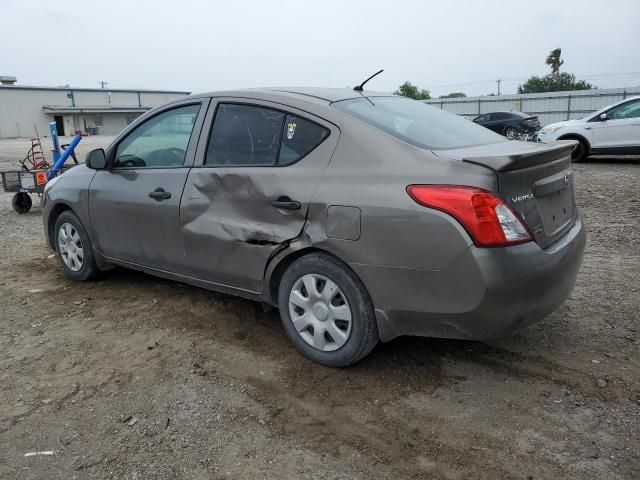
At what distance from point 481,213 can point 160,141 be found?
2615 mm

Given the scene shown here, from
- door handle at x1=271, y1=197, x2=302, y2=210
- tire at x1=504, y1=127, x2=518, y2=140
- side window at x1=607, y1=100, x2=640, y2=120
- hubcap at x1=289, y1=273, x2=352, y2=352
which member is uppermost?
side window at x1=607, y1=100, x2=640, y2=120

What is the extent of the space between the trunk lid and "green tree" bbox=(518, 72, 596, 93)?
64.0m

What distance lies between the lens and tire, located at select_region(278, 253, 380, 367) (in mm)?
3131

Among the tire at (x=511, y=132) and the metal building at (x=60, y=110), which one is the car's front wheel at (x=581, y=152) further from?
Result: the metal building at (x=60, y=110)

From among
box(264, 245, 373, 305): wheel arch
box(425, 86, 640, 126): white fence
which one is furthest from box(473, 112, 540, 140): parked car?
box(264, 245, 373, 305): wheel arch

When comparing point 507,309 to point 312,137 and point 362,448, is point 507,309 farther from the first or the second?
point 312,137

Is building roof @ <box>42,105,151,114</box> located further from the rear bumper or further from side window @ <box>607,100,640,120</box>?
the rear bumper

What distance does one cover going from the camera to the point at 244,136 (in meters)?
3.73

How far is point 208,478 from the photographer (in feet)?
8.05

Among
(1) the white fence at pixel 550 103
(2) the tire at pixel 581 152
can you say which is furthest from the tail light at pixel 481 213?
(1) the white fence at pixel 550 103

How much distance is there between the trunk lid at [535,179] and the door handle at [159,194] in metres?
2.00

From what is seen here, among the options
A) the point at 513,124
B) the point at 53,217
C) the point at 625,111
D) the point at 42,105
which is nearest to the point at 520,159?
the point at 53,217

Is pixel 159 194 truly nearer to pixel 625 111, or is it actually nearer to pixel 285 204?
pixel 285 204

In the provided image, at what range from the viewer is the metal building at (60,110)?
5447 centimetres
